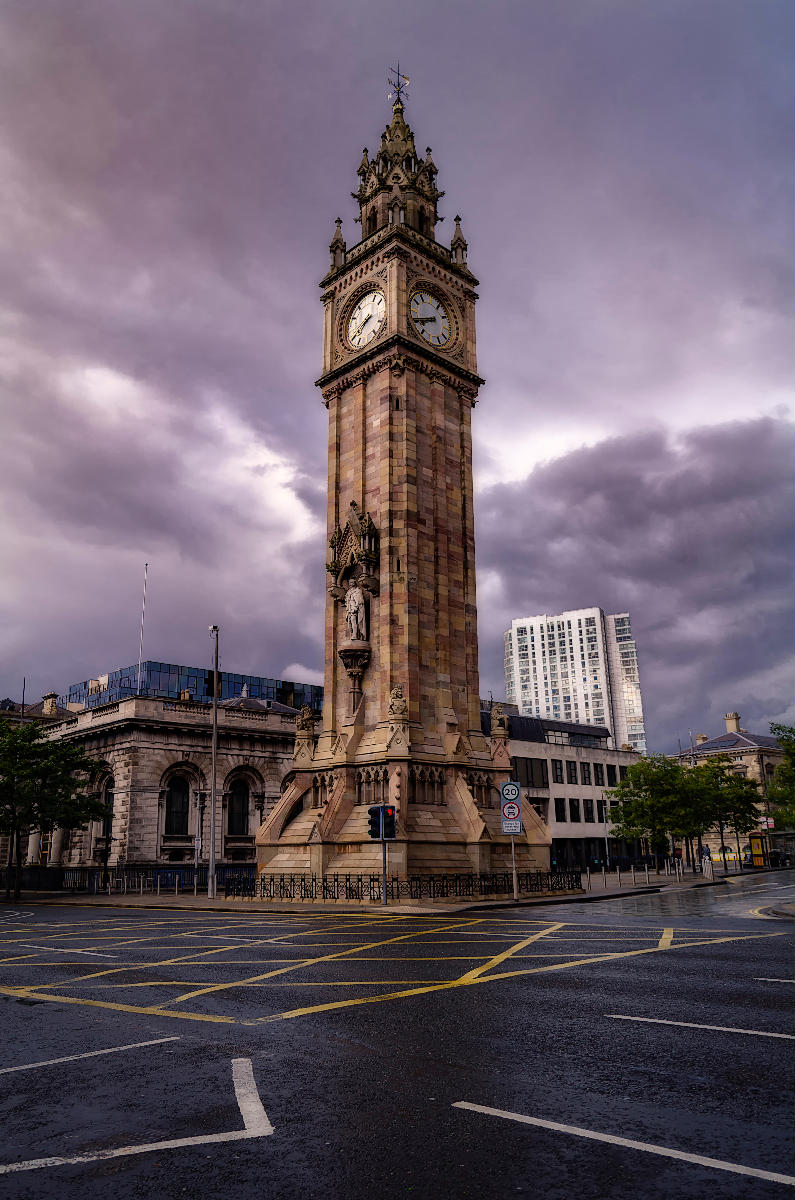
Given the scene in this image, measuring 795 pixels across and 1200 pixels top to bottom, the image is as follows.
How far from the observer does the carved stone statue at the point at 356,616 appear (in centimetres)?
3838

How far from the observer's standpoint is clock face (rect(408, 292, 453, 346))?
43438mm

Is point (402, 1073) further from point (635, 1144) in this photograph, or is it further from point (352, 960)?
point (352, 960)

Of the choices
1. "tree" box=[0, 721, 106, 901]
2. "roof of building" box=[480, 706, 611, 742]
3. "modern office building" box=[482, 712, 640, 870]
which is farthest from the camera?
"roof of building" box=[480, 706, 611, 742]

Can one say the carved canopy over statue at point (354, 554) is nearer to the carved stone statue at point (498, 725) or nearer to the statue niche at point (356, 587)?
the statue niche at point (356, 587)

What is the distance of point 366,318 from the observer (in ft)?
146

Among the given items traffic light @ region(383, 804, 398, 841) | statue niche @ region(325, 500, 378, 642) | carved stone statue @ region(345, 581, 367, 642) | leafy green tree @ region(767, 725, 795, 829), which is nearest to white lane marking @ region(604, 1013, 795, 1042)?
traffic light @ region(383, 804, 398, 841)

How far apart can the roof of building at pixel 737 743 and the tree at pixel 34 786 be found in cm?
7508

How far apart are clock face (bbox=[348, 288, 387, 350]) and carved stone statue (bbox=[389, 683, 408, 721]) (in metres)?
19.1

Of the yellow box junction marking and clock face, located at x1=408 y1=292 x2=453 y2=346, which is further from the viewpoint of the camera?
clock face, located at x1=408 y1=292 x2=453 y2=346

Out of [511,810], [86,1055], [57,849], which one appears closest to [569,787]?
[57,849]

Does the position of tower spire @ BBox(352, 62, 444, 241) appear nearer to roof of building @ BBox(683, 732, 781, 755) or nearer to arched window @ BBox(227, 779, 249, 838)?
arched window @ BBox(227, 779, 249, 838)

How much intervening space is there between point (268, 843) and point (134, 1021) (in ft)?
93.2

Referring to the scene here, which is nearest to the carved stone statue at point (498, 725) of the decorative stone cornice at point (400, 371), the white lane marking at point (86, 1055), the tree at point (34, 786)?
the decorative stone cornice at point (400, 371)

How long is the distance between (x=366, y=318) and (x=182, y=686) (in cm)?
7288
